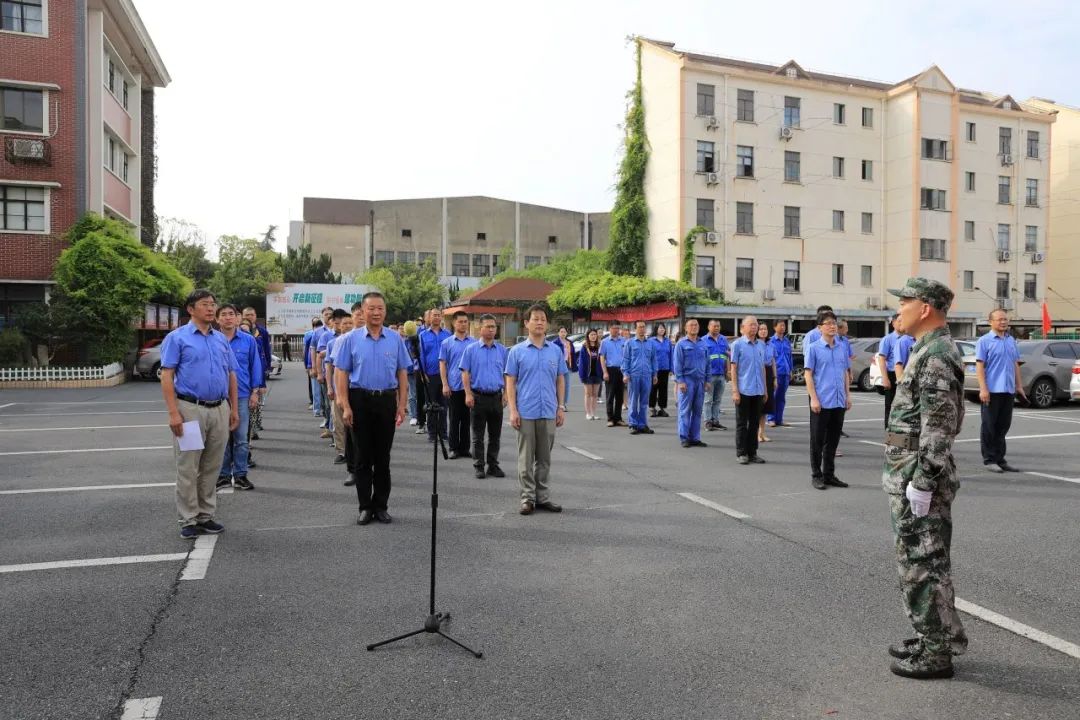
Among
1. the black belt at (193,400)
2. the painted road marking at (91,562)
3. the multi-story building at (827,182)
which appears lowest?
the painted road marking at (91,562)

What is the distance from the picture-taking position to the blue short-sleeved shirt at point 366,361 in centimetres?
685

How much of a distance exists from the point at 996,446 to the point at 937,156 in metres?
37.9

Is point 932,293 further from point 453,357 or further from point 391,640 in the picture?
point 453,357

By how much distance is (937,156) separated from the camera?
41.9m

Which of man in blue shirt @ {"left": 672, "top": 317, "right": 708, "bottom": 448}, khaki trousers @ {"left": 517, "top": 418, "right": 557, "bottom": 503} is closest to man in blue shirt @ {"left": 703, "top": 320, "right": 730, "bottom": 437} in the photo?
man in blue shirt @ {"left": 672, "top": 317, "right": 708, "bottom": 448}

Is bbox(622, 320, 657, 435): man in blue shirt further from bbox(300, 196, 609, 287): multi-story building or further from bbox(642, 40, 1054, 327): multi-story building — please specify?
bbox(300, 196, 609, 287): multi-story building

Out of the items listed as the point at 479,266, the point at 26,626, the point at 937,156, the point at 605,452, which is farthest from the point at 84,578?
the point at 479,266

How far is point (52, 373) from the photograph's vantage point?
22891 mm

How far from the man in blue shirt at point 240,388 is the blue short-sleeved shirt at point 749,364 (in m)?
6.06

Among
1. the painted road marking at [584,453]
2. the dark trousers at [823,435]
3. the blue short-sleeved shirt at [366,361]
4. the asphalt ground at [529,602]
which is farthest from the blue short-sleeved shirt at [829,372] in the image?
the blue short-sleeved shirt at [366,361]

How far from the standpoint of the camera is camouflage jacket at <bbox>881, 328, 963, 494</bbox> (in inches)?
144

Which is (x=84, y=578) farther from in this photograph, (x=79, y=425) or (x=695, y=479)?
(x=79, y=425)

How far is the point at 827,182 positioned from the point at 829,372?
3572cm

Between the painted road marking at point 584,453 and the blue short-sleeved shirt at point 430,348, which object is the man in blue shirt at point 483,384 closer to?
the painted road marking at point 584,453
